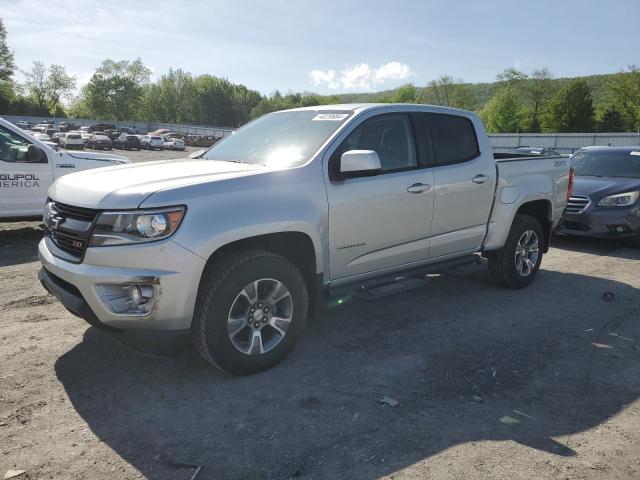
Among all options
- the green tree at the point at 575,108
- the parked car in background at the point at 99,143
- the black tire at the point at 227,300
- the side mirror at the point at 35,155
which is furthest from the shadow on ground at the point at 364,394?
the green tree at the point at 575,108

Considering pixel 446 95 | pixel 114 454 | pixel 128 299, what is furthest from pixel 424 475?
pixel 446 95

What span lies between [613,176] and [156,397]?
28.4ft

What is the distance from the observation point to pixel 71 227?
343cm

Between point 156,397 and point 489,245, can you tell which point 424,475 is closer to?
point 156,397

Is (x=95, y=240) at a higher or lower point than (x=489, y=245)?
higher

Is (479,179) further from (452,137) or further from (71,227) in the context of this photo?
(71,227)

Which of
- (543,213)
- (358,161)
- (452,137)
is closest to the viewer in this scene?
(358,161)

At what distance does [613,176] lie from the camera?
9.16 metres

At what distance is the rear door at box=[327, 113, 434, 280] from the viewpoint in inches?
160

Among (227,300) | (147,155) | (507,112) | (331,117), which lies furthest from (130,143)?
(507,112)

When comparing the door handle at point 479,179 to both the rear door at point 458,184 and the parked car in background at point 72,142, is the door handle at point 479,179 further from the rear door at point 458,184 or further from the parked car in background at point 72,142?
the parked car in background at point 72,142

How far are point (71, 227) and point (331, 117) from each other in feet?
7.21

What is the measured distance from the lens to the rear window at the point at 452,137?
496cm

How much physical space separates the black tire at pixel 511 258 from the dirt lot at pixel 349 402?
778 mm
